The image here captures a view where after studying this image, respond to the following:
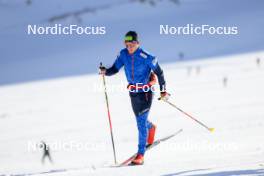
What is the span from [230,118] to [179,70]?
13313 mm

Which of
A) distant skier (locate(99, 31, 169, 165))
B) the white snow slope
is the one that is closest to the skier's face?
distant skier (locate(99, 31, 169, 165))

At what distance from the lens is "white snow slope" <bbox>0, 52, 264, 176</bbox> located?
6430mm

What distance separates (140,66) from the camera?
6.52 m

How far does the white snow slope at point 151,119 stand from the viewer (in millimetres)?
6430

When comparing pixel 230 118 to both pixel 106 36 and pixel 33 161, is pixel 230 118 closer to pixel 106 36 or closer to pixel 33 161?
pixel 33 161

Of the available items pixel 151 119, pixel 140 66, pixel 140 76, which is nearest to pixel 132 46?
pixel 140 66

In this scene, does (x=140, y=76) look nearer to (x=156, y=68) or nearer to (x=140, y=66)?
(x=140, y=66)

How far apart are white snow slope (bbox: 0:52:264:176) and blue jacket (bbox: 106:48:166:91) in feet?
3.90

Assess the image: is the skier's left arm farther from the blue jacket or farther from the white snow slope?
the white snow slope

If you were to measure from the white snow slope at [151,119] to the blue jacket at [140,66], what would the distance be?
1189 mm

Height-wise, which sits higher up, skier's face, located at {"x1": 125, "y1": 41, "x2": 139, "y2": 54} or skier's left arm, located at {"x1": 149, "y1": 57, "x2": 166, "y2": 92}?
skier's face, located at {"x1": 125, "y1": 41, "x2": 139, "y2": 54}

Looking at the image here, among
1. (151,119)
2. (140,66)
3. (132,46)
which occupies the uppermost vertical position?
(132,46)

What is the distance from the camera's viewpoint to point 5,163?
12.6 meters

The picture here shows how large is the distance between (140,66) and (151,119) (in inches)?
390
